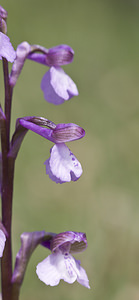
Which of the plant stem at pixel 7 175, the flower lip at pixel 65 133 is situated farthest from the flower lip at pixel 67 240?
the flower lip at pixel 65 133

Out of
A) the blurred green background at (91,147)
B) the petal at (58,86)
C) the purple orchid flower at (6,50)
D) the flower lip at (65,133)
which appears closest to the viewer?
the purple orchid flower at (6,50)

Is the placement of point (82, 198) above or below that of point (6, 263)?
below

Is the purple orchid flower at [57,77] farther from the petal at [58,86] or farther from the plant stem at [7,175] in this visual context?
the plant stem at [7,175]

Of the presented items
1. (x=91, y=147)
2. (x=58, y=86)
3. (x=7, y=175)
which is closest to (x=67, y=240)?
(x=7, y=175)

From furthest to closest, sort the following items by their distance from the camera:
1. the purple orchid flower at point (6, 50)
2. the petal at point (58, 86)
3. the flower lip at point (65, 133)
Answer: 1. the petal at point (58, 86)
2. the flower lip at point (65, 133)
3. the purple orchid flower at point (6, 50)

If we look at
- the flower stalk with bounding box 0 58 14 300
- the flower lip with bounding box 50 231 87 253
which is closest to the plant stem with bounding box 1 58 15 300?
the flower stalk with bounding box 0 58 14 300

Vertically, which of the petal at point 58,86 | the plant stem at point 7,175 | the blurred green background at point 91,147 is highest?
the petal at point 58,86

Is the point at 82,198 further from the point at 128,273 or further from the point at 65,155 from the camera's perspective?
the point at 65,155

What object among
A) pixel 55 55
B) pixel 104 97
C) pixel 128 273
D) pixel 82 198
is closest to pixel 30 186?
pixel 82 198
